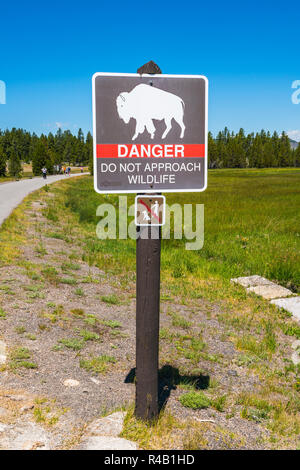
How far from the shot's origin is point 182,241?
Result: 48.4ft

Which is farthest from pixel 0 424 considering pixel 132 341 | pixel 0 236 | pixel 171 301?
pixel 0 236

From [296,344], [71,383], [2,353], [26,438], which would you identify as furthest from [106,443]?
[296,344]

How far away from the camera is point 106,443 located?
310cm

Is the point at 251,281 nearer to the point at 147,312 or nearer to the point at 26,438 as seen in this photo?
the point at 147,312

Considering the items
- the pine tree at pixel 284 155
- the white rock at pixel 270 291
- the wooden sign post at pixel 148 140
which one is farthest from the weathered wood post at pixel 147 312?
the pine tree at pixel 284 155

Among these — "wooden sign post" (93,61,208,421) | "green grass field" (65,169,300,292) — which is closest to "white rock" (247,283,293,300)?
"green grass field" (65,169,300,292)

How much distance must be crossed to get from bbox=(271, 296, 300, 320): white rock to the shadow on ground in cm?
367

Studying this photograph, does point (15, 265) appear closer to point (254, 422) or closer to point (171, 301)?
point (171, 301)

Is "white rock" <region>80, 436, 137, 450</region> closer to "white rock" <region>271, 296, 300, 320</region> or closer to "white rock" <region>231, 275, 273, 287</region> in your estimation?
"white rock" <region>271, 296, 300, 320</region>

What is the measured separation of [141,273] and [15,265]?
6307mm

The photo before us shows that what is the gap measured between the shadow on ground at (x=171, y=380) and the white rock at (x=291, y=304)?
367cm

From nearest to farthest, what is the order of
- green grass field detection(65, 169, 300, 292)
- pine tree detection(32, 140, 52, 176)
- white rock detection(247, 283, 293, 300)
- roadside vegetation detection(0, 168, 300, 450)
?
1. roadside vegetation detection(0, 168, 300, 450)
2. white rock detection(247, 283, 293, 300)
3. green grass field detection(65, 169, 300, 292)
4. pine tree detection(32, 140, 52, 176)

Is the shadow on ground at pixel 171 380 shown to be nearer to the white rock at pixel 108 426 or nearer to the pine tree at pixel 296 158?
the white rock at pixel 108 426

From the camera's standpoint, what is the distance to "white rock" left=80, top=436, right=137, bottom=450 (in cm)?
304
